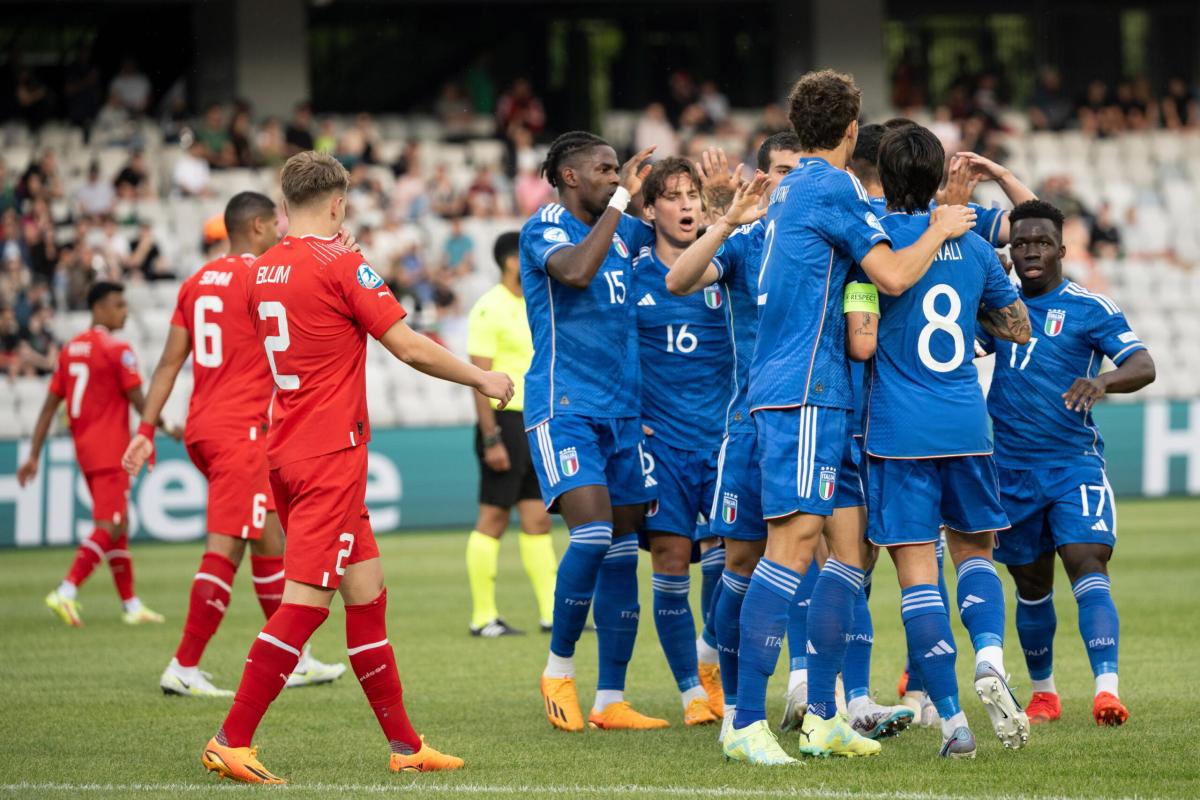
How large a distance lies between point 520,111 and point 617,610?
1918cm

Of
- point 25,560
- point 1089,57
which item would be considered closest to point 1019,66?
point 1089,57

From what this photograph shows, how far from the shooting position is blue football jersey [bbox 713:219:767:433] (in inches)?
265

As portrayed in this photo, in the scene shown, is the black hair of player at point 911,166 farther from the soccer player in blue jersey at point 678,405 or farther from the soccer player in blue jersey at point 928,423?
the soccer player in blue jersey at point 678,405

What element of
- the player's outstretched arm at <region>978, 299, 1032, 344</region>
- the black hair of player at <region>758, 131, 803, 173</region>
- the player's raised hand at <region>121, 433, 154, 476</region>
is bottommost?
the player's raised hand at <region>121, 433, 154, 476</region>

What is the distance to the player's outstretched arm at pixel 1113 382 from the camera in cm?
676

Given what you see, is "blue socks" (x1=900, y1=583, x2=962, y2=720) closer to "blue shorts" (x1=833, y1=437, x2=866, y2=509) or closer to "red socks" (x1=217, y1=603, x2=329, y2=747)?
"blue shorts" (x1=833, y1=437, x2=866, y2=509)

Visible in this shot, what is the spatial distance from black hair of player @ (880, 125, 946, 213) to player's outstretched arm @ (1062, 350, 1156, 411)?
1.13 meters

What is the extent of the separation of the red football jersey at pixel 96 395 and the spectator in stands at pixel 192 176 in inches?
408


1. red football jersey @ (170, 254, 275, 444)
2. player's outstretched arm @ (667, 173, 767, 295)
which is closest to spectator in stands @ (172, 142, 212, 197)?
red football jersey @ (170, 254, 275, 444)

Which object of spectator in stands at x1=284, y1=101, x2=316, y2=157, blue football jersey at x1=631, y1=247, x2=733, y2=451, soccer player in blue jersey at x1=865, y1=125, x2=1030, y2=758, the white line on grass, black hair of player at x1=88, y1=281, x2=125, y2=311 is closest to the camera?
the white line on grass

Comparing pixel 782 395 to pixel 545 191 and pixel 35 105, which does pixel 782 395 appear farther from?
pixel 35 105

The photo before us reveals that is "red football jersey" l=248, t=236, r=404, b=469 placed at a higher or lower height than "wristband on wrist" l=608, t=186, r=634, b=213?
lower

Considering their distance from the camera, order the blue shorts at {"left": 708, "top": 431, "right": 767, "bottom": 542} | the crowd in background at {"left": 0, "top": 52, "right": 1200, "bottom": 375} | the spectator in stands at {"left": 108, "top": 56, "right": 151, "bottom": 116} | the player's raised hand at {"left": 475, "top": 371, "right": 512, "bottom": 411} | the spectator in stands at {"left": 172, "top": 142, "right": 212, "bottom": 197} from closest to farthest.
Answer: the player's raised hand at {"left": 475, "top": 371, "right": 512, "bottom": 411} → the blue shorts at {"left": 708, "top": 431, "right": 767, "bottom": 542} → the crowd in background at {"left": 0, "top": 52, "right": 1200, "bottom": 375} → the spectator in stands at {"left": 172, "top": 142, "right": 212, "bottom": 197} → the spectator in stands at {"left": 108, "top": 56, "right": 151, "bottom": 116}

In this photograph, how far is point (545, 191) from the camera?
2288cm
